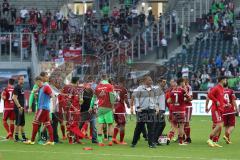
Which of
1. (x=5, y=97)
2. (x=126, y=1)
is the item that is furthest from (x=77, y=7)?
(x=5, y=97)

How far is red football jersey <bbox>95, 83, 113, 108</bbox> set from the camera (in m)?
27.3

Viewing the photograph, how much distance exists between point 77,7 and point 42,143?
103 feet

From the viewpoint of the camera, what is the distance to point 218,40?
52281 mm

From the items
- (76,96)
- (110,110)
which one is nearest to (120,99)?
(110,110)

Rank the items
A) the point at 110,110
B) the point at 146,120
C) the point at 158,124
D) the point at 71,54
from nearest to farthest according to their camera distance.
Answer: the point at 146,120 < the point at 158,124 < the point at 110,110 < the point at 71,54

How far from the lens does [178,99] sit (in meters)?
28.2

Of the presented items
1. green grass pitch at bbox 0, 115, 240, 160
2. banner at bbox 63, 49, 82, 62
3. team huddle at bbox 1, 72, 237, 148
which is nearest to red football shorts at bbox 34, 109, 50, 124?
team huddle at bbox 1, 72, 237, 148

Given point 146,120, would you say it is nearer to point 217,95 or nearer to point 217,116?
point 217,116

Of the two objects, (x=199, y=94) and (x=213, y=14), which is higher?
(x=213, y=14)

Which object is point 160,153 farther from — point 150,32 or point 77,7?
point 77,7

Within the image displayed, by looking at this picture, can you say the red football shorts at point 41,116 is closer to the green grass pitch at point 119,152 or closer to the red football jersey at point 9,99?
the green grass pitch at point 119,152

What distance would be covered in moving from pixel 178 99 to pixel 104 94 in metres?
2.26

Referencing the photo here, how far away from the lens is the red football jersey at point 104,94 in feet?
89.6

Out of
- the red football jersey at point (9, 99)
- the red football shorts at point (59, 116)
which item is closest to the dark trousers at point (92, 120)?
the red football shorts at point (59, 116)
